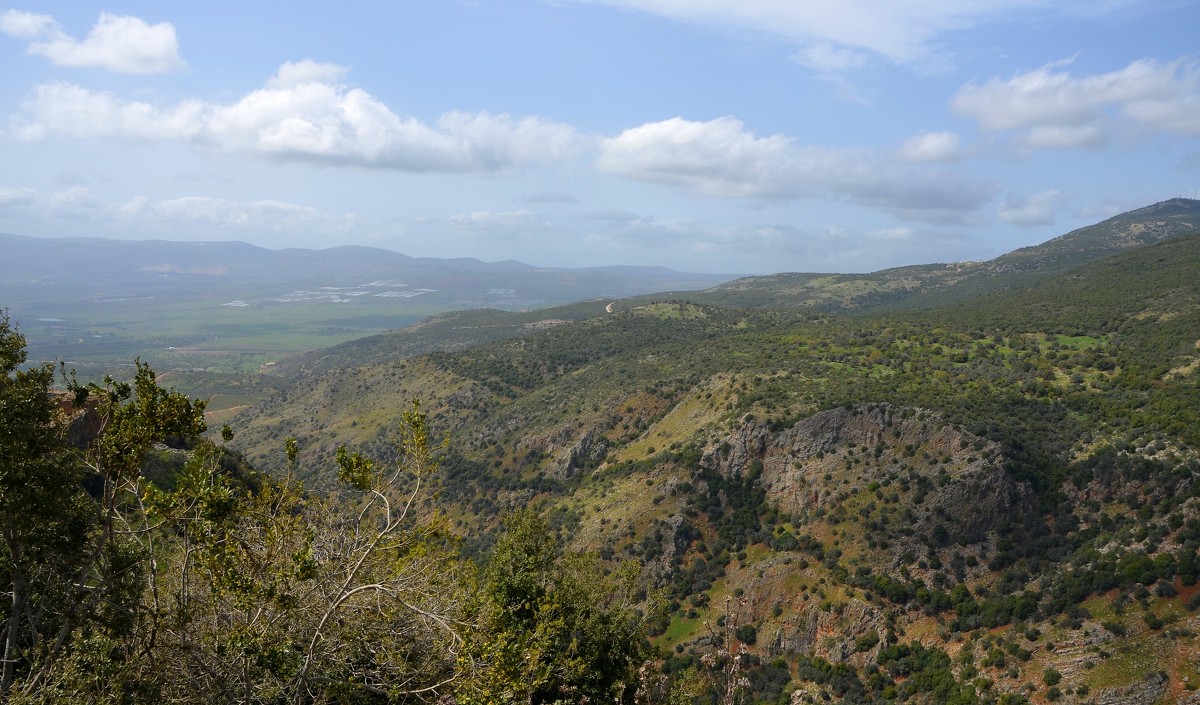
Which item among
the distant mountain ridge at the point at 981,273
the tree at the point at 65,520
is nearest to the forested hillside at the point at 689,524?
the tree at the point at 65,520

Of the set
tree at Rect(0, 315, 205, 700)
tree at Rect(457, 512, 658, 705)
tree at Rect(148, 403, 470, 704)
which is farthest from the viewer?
tree at Rect(457, 512, 658, 705)

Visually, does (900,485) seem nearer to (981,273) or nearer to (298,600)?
(298,600)

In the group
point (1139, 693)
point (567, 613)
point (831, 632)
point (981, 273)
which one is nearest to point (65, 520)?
point (567, 613)

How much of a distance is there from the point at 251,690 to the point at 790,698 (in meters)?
37.7

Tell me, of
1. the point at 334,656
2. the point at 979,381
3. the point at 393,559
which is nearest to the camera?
the point at 334,656

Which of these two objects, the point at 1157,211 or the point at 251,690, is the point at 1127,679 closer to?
the point at 251,690

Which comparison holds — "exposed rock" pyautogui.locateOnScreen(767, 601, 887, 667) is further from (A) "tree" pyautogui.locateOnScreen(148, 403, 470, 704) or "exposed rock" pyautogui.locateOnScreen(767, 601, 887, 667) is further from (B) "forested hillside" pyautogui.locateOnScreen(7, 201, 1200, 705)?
(A) "tree" pyautogui.locateOnScreen(148, 403, 470, 704)

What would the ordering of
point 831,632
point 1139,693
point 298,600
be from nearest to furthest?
point 298,600, point 1139,693, point 831,632

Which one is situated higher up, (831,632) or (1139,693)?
Answer: (1139,693)

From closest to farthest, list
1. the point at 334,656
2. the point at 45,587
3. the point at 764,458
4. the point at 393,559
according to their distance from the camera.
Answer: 1. the point at 45,587
2. the point at 334,656
3. the point at 393,559
4. the point at 764,458

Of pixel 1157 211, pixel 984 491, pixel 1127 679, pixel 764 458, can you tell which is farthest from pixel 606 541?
pixel 1157 211

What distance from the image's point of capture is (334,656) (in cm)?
1215

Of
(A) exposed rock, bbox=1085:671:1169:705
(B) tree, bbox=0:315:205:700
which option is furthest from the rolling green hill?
(B) tree, bbox=0:315:205:700

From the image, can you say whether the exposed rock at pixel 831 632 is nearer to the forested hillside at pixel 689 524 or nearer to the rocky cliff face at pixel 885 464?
the forested hillside at pixel 689 524
